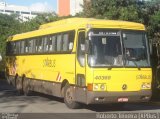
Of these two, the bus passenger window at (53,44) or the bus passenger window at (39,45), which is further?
the bus passenger window at (39,45)

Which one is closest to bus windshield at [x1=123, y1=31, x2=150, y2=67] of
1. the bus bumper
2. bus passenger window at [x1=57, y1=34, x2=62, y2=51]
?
the bus bumper

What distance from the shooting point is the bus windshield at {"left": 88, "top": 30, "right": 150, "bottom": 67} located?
48.3ft

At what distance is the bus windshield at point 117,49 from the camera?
48.3 feet

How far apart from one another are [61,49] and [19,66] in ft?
22.7

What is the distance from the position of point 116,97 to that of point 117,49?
5.11 feet

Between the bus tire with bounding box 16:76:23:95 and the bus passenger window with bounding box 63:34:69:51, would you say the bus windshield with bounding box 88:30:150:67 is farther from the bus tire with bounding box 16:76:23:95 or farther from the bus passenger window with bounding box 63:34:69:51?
the bus tire with bounding box 16:76:23:95

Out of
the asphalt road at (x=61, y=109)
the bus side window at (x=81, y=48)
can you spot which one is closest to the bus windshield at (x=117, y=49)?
the bus side window at (x=81, y=48)

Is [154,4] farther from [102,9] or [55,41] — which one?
[55,41]

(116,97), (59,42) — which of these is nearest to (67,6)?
(59,42)

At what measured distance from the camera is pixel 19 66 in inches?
934

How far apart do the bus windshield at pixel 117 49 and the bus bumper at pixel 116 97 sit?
90cm

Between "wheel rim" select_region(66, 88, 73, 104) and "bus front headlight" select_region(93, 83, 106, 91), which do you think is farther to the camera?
"wheel rim" select_region(66, 88, 73, 104)

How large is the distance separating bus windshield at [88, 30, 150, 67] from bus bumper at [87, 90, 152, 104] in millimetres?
902

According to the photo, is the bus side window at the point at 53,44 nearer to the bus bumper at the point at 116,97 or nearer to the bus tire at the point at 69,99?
the bus tire at the point at 69,99
